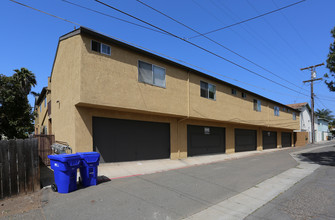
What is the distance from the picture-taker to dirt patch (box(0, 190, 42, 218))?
502 cm

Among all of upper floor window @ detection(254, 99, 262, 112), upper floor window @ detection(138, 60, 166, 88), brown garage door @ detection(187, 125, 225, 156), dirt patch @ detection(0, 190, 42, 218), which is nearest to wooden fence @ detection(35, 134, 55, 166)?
dirt patch @ detection(0, 190, 42, 218)

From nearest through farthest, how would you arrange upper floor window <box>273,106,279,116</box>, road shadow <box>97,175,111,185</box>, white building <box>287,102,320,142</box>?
road shadow <box>97,175,111,185</box> → upper floor window <box>273,106,279,116</box> → white building <box>287,102,320,142</box>

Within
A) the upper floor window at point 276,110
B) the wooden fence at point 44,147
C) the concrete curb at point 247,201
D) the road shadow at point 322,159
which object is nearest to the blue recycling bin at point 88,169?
the concrete curb at point 247,201

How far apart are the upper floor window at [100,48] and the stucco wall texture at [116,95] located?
18cm

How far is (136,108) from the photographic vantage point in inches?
426

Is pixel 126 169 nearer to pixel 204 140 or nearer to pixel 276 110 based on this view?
pixel 204 140

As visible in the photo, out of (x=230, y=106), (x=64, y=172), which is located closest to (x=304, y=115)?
(x=230, y=106)

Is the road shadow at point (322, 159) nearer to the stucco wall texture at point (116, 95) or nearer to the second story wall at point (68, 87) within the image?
the stucco wall texture at point (116, 95)

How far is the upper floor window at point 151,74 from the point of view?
1141cm

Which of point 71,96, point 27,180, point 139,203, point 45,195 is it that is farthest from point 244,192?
point 71,96

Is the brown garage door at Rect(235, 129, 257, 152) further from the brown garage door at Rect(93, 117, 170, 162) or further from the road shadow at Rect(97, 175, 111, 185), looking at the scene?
the road shadow at Rect(97, 175, 111, 185)

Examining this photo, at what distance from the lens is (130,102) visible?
10602mm

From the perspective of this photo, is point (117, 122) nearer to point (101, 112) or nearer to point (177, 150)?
point (101, 112)

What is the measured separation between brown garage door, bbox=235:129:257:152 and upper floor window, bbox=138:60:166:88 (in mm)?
11688
